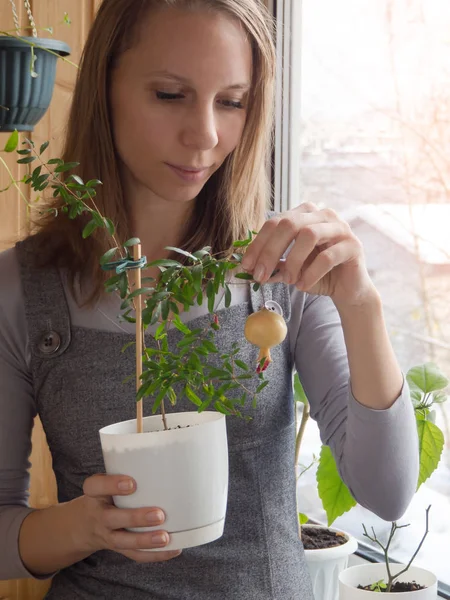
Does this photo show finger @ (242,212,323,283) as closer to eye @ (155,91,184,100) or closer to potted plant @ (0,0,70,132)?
eye @ (155,91,184,100)

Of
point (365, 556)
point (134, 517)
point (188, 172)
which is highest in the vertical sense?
point (188, 172)

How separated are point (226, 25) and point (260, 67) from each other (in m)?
0.08

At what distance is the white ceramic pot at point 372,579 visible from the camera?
1.43 m

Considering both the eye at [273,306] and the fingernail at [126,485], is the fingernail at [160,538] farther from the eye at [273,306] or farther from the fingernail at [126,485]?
the eye at [273,306]

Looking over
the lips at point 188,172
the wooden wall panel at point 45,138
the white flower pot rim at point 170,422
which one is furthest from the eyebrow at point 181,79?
the wooden wall panel at point 45,138

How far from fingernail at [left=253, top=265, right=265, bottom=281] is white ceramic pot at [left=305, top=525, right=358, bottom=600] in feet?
2.98

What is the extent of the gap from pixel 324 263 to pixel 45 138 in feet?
4.99

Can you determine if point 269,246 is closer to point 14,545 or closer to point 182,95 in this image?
point 182,95

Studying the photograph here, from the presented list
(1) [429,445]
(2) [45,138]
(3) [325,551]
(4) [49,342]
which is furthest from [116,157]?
(2) [45,138]

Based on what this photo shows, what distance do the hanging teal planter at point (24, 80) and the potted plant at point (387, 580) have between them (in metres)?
0.99

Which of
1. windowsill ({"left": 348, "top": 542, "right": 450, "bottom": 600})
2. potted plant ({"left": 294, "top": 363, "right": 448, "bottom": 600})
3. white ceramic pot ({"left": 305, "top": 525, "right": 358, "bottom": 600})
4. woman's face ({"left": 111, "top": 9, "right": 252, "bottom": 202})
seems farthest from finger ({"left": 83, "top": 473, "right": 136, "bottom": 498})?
windowsill ({"left": 348, "top": 542, "right": 450, "bottom": 600})

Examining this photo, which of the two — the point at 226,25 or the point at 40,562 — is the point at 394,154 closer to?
the point at 226,25

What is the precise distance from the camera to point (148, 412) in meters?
1.16

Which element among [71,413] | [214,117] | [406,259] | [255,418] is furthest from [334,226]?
[406,259]
